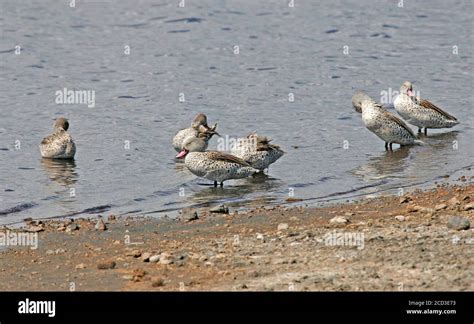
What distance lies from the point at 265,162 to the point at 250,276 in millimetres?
6179

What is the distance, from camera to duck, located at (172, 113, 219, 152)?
1592 cm

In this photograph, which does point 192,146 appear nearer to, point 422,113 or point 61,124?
point 61,124

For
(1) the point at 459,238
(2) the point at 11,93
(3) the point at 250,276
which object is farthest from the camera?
(2) the point at 11,93

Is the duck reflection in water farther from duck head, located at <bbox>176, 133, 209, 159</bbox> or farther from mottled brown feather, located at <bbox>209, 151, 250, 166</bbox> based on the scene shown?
mottled brown feather, located at <bbox>209, 151, 250, 166</bbox>

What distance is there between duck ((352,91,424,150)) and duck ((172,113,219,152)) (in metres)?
2.50

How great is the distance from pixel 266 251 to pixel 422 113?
345 inches

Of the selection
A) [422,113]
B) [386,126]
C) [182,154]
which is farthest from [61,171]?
[422,113]

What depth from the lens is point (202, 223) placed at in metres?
11.9

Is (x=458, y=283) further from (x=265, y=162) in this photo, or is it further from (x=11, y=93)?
(x=11, y=93)

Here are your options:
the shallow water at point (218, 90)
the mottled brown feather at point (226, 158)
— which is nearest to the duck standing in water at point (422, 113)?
the shallow water at point (218, 90)

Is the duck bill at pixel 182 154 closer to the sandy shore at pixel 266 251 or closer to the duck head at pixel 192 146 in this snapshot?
the duck head at pixel 192 146

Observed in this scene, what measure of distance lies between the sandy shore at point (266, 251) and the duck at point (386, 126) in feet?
12.7

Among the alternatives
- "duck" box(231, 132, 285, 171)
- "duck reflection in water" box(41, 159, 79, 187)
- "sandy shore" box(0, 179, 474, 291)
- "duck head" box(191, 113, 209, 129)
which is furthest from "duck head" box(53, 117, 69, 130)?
"sandy shore" box(0, 179, 474, 291)
